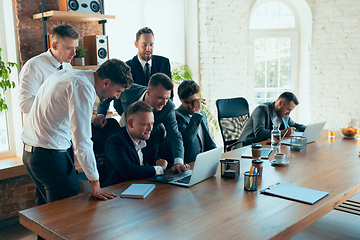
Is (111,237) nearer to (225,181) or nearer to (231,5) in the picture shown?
(225,181)

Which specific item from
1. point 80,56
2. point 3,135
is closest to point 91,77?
point 80,56

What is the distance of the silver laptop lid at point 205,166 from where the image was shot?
1882mm

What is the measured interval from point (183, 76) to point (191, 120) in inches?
87.2

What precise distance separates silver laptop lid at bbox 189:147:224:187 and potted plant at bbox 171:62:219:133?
9.05ft

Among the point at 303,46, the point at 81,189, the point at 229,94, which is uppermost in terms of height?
the point at 303,46

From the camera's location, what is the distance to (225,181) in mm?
2006

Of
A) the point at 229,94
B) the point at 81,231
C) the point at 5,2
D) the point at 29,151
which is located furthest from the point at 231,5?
the point at 81,231

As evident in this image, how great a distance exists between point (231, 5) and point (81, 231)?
4837 mm

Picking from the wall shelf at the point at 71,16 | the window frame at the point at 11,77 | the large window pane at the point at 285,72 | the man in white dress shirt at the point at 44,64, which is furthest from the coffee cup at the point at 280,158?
the large window pane at the point at 285,72

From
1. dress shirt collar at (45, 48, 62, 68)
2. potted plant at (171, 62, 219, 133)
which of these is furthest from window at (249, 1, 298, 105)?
dress shirt collar at (45, 48, 62, 68)

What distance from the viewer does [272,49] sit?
19.8ft

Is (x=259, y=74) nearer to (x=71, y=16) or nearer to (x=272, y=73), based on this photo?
(x=272, y=73)

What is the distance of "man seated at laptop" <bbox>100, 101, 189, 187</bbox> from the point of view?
6.73 ft

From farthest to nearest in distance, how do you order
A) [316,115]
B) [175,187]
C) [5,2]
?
[316,115], [5,2], [175,187]
